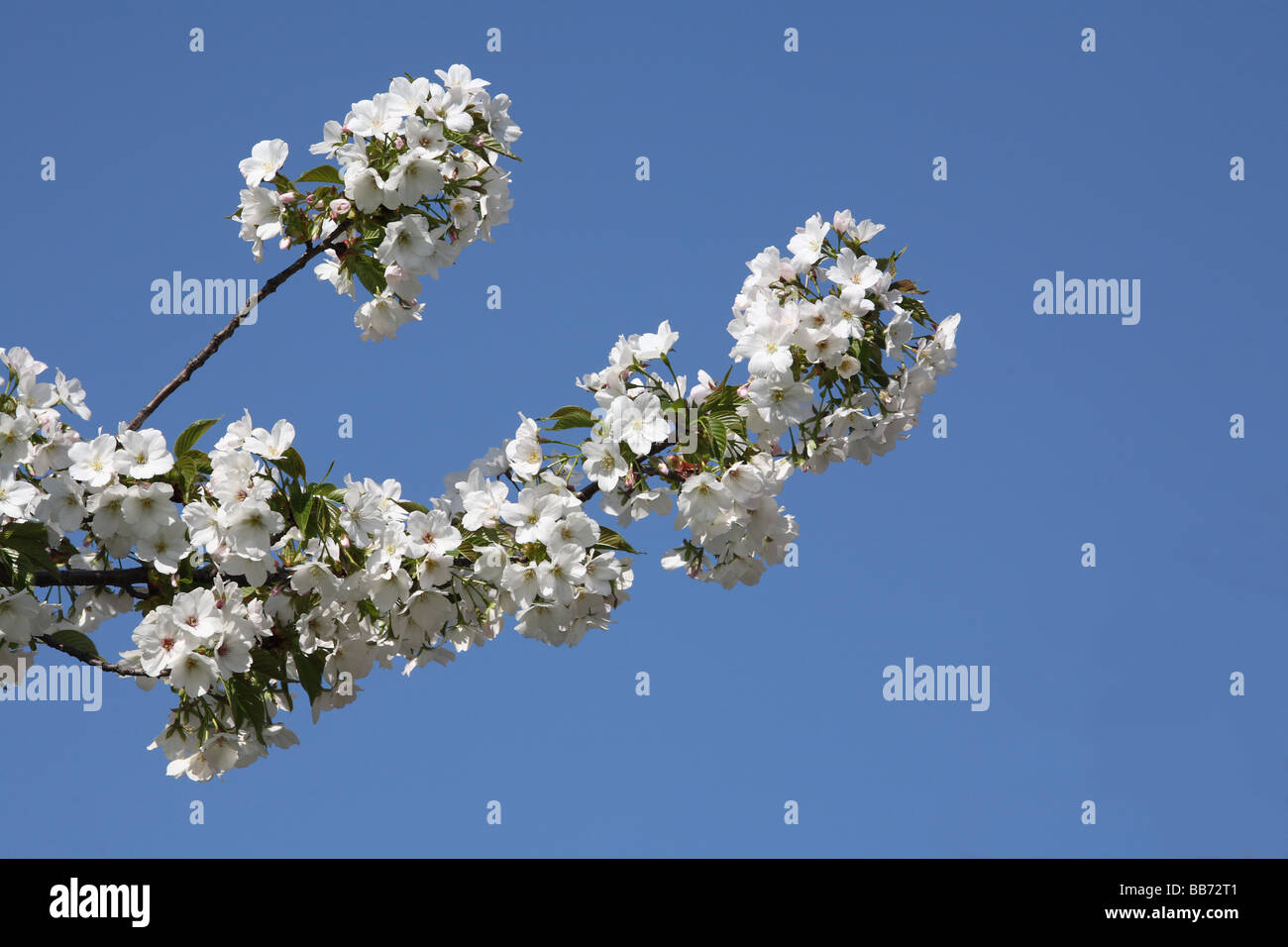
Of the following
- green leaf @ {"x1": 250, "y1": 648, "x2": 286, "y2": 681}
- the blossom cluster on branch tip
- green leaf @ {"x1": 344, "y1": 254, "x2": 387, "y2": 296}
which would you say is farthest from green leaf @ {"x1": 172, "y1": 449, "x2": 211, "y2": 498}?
green leaf @ {"x1": 344, "y1": 254, "x2": 387, "y2": 296}

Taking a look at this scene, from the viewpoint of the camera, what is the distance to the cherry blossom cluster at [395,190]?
3951 mm

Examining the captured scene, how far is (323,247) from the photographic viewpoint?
416 cm

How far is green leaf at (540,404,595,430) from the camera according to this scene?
3668mm

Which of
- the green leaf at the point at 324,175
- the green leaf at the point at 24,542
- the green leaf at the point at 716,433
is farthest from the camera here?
the green leaf at the point at 324,175

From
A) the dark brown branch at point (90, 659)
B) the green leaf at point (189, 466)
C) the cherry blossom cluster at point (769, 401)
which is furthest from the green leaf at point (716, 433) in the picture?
the dark brown branch at point (90, 659)

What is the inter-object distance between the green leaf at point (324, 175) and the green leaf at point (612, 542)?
1.54 meters

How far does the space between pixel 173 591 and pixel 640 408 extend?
1445 millimetres

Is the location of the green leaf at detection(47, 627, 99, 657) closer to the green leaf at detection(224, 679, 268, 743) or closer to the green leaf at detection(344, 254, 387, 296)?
the green leaf at detection(224, 679, 268, 743)

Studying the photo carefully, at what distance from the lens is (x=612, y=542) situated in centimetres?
355

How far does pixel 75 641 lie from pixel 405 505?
1.10 meters

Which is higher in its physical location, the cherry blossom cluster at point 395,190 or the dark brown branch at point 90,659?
the cherry blossom cluster at point 395,190

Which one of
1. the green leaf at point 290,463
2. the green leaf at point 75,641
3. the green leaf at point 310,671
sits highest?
the green leaf at point 290,463

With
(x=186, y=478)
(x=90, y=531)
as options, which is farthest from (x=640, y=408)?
(x=90, y=531)

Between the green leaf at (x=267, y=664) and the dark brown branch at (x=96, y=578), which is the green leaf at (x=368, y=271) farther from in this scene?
the green leaf at (x=267, y=664)
